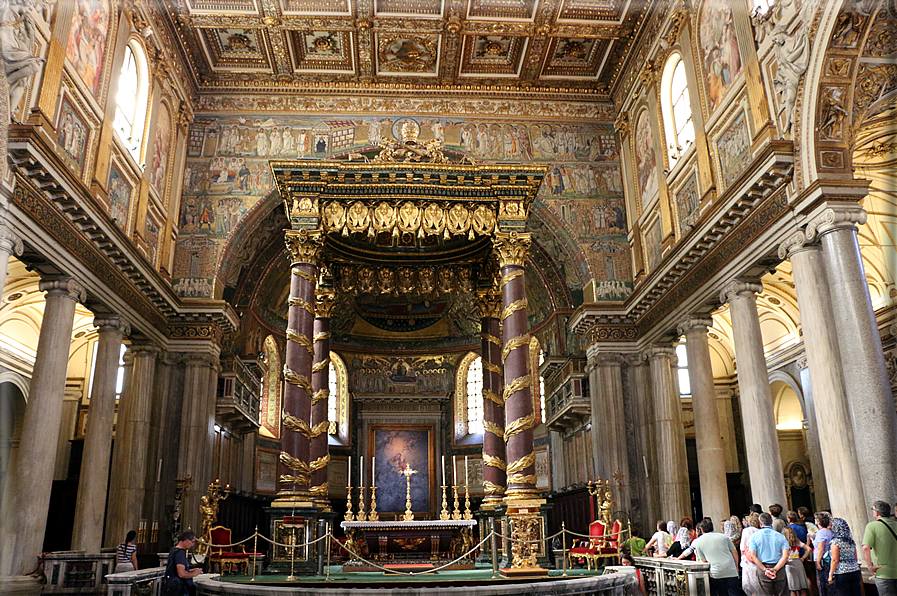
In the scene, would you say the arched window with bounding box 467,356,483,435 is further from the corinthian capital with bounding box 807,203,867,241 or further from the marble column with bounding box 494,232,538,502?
the corinthian capital with bounding box 807,203,867,241

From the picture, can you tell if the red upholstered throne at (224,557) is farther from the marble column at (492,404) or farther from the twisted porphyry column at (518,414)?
the twisted porphyry column at (518,414)

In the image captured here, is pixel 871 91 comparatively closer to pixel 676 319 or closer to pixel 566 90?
pixel 676 319

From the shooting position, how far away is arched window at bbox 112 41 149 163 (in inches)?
650

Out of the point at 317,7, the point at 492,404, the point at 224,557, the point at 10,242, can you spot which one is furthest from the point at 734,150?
the point at 10,242

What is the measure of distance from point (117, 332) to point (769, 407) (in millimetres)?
13508

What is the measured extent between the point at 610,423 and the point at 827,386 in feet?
27.5

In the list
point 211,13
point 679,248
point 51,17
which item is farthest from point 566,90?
point 51,17

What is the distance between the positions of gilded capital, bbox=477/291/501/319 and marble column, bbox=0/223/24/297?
8605 mm

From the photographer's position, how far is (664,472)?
1794cm

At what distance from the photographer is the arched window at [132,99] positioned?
54.2 ft

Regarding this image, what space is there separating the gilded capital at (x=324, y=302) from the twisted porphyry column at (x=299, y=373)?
2.28 m

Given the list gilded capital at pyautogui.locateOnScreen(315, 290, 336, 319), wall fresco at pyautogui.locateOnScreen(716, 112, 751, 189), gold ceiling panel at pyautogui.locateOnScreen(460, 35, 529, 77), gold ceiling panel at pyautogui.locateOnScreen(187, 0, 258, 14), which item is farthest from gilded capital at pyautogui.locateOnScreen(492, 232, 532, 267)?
gold ceiling panel at pyautogui.locateOnScreen(187, 0, 258, 14)

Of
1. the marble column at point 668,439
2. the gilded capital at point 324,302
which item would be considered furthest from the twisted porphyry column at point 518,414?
the marble column at point 668,439

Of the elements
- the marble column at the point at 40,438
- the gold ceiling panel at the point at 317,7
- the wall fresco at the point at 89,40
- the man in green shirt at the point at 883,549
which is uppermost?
the gold ceiling panel at the point at 317,7
